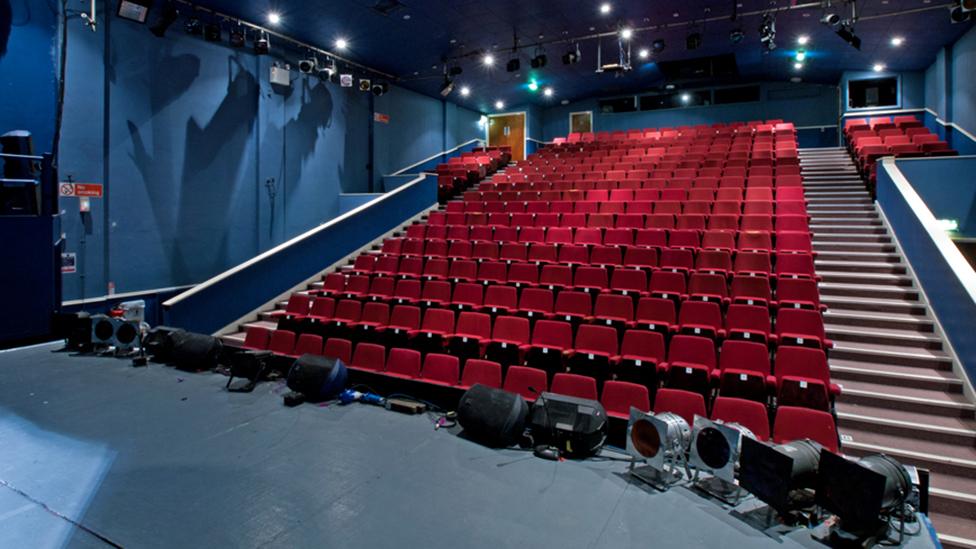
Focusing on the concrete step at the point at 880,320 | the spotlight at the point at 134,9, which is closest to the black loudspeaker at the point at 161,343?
the spotlight at the point at 134,9

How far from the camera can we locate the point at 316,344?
487 centimetres

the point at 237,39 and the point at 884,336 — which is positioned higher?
the point at 237,39

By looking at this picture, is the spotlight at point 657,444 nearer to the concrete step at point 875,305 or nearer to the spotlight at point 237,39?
the concrete step at point 875,305

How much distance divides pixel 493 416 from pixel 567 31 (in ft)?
23.3

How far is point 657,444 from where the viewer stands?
289 centimetres

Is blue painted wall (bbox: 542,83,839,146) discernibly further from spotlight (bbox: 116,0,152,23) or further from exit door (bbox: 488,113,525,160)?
spotlight (bbox: 116,0,152,23)

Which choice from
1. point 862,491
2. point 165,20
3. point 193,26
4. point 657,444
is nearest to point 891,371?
point 862,491

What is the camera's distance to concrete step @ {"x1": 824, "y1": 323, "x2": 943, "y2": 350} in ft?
13.2

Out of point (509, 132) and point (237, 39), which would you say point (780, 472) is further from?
point (509, 132)

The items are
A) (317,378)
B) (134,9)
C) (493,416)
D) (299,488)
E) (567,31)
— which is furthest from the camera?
(567,31)

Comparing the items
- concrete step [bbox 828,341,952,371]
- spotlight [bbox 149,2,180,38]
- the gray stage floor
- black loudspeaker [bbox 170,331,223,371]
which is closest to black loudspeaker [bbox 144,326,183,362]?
black loudspeaker [bbox 170,331,223,371]

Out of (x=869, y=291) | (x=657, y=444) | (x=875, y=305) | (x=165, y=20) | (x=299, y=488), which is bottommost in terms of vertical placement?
(x=299, y=488)

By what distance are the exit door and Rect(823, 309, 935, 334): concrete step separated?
32.5 feet

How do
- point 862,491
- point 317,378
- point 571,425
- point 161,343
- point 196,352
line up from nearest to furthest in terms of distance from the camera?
point 862,491 < point 571,425 < point 317,378 < point 196,352 < point 161,343
